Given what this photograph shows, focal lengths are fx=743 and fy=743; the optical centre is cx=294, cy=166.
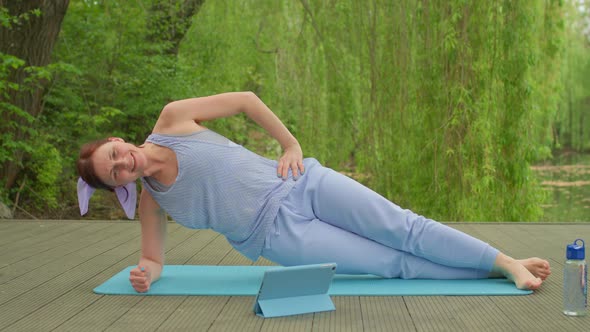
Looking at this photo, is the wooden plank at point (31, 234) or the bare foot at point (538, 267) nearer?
the bare foot at point (538, 267)

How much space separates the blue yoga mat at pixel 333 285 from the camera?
7.15 feet

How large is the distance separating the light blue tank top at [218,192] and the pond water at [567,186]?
450cm

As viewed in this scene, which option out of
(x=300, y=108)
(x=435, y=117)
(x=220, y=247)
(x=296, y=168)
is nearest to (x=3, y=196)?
(x=300, y=108)

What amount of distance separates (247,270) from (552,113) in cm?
312

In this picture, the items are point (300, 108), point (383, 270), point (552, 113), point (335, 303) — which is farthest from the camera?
point (300, 108)

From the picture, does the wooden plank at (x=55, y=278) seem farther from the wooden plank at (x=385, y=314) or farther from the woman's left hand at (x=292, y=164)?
the wooden plank at (x=385, y=314)

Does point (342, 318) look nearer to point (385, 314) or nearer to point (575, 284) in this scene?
point (385, 314)

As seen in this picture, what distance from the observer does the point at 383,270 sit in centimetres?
234

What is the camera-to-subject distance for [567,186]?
9.99m

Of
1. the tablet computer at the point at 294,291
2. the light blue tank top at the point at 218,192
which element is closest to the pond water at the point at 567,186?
the light blue tank top at the point at 218,192

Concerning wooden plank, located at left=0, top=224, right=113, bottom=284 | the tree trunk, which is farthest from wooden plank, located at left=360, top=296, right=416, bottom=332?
the tree trunk

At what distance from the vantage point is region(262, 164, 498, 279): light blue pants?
226 cm

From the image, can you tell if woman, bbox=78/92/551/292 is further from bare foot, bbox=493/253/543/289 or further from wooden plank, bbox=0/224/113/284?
wooden plank, bbox=0/224/113/284

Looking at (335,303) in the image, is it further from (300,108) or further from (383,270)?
(300,108)
